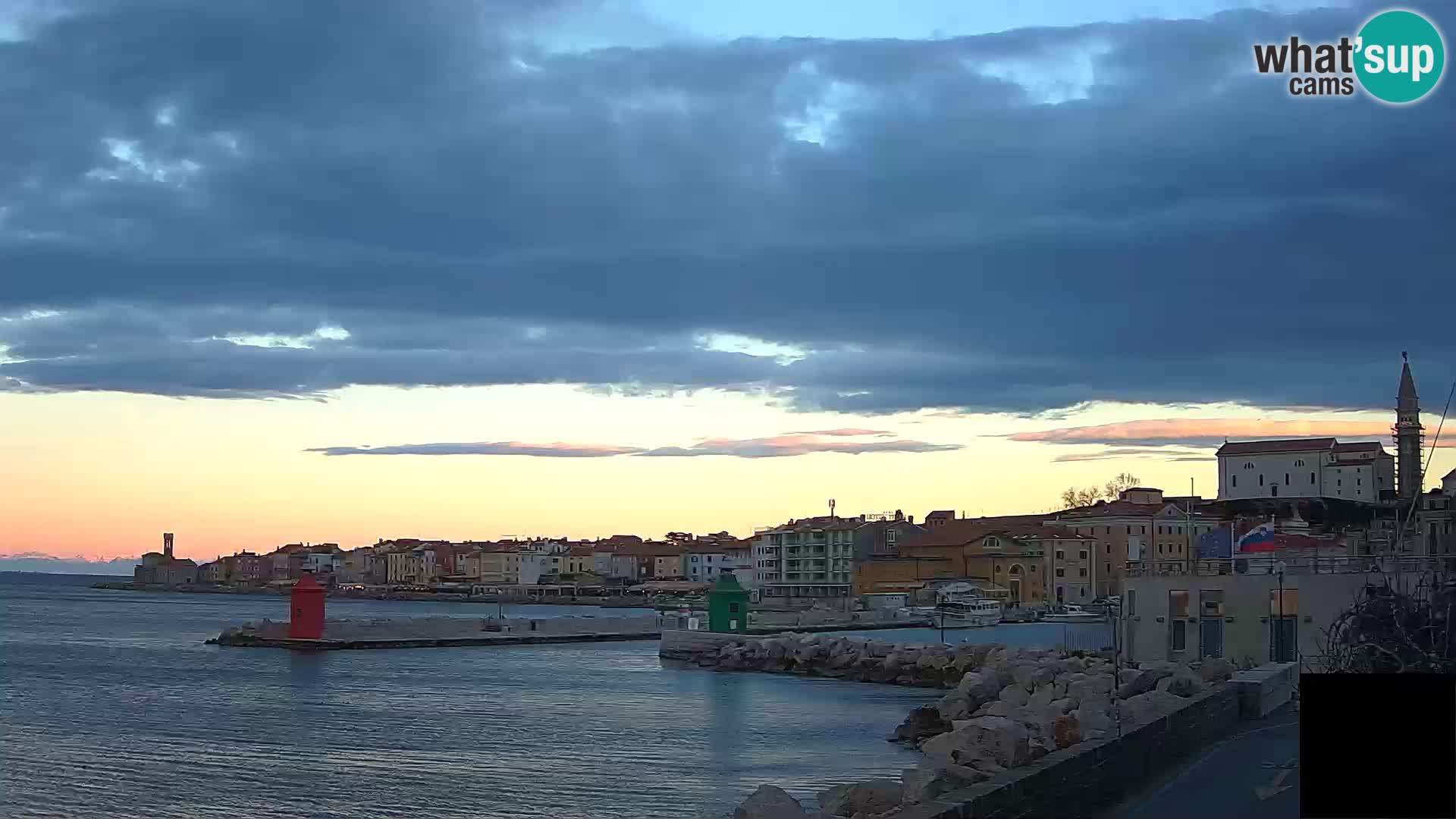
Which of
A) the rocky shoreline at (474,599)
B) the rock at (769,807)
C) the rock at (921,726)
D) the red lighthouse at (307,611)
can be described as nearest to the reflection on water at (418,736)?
the rock at (921,726)

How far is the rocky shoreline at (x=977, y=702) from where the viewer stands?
53.4 feet

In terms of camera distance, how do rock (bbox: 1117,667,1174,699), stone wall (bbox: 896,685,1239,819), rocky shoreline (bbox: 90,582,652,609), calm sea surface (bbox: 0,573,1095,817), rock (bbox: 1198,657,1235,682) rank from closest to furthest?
stone wall (bbox: 896,685,1239,819), calm sea surface (bbox: 0,573,1095,817), rock (bbox: 1117,667,1174,699), rock (bbox: 1198,657,1235,682), rocky shoreline (bbox: 90,582,652,609)

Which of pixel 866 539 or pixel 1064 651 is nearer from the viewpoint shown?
pixel 1064 651

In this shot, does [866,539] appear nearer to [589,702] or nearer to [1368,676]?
[589,702]

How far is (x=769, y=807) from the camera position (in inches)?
680

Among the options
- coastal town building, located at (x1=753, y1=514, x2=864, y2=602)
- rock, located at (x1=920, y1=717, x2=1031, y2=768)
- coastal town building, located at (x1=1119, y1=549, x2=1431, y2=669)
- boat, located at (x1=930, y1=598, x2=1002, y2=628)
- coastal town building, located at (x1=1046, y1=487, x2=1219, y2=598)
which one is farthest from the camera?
coastal town building, located at (x1=753, y1=514, x2=864, y2=602)

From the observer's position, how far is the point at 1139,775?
13578 millimetres

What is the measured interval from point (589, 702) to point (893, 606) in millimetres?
61517

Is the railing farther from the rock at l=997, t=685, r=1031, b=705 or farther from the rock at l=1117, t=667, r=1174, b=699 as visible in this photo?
the rock at l=997, t=685, r=1031, b=705

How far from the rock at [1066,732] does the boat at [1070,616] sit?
81.6 metres

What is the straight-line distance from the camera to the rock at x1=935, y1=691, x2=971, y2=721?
30.7 meters

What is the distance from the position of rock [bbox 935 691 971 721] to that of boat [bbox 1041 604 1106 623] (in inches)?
2681

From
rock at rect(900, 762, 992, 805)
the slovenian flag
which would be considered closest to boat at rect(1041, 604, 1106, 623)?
the slovenian flag

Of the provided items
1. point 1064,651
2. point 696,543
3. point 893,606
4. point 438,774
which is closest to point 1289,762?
point 438,774
